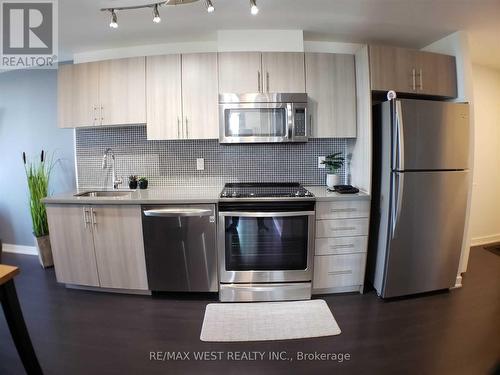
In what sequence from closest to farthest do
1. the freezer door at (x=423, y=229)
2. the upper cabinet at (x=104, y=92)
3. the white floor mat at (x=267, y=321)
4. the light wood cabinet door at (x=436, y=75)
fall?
the white floor mat at (x=267, y=321), the freezer door at (x=423, y=229), the light wood cabinet door at (x=436, y=75), the upper cabinet at (x=104, y=92)

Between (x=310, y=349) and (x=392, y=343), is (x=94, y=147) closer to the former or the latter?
(x=310, y=349)

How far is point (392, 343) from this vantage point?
1656mm

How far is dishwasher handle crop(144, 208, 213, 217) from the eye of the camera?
6.68ft

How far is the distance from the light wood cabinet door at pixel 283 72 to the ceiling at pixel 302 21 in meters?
0.30

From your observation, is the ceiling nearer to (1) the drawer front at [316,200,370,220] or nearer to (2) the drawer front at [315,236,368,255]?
(1) the drawer front at [316,200,370,220]

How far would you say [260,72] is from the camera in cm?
Answer: 226

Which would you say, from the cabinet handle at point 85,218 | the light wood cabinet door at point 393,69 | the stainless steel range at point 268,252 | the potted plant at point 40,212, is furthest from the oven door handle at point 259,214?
the potted plant at point 40,212

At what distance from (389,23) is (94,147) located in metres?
3.38

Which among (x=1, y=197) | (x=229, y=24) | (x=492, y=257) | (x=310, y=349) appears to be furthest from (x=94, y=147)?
(x=492, y=257)

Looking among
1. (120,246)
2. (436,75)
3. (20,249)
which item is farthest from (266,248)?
(20,249)

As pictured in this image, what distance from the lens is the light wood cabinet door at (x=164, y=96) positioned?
229 centimetres

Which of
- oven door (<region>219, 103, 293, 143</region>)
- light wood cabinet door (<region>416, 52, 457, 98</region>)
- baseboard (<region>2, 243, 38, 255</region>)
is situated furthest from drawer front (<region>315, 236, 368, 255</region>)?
baseboard (<region>2, 243, 38, 255</region>)

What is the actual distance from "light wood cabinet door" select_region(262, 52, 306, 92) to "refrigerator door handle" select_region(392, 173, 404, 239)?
1.17 metres

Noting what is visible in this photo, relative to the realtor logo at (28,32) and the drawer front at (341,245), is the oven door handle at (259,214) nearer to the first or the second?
the drawer front at (341,245)
